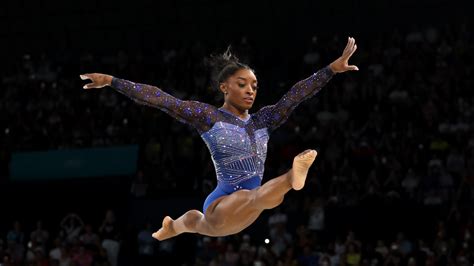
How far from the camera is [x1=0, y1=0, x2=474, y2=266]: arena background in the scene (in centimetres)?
1224

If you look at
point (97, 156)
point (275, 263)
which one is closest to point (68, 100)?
point (97, 156)

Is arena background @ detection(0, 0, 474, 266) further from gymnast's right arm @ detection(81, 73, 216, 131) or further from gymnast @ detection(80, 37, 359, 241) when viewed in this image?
gymnast's right arm @ detection(81, 73, 216, 131)

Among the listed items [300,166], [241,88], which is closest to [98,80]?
[241,88]

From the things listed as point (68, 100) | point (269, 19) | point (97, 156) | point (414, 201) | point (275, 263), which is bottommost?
point (275, 263)

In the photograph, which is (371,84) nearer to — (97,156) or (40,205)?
(97,156)

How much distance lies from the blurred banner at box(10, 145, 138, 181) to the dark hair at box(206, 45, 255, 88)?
306 inches

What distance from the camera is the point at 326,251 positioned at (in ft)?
39.4

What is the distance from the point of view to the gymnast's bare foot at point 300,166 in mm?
5840

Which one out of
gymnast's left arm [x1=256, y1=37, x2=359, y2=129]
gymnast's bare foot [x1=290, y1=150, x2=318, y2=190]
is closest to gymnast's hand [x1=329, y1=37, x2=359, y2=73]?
gymnast's left arm [x1=256, y1=37, x2=359, y2=129]

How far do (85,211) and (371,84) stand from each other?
5056mm

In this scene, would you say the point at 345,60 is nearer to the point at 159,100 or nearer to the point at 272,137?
the point at 159,100

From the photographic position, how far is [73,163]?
591 inches

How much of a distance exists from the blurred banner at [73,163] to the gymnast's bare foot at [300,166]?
9081 millimetres

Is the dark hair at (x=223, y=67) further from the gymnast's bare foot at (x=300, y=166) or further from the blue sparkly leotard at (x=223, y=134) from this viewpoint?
the gymnast's bare foot at (x=300, y=166)
